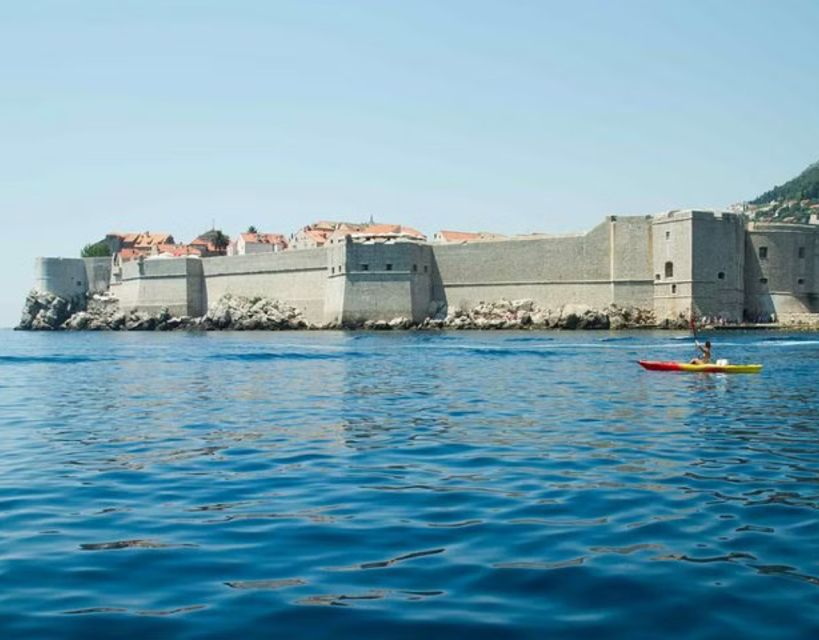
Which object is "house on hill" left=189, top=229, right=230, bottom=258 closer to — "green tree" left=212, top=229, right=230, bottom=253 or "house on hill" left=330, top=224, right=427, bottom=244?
"green tree" left=212, top=229, right=230, bottom=253

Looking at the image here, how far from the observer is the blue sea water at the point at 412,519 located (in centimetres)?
407

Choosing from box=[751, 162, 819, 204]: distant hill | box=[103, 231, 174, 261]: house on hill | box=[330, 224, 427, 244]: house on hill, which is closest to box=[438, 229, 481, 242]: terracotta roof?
box=[330, 224, 427, 244]: house on hill

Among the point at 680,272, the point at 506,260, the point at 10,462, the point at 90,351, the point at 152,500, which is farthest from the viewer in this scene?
the point at 506,260

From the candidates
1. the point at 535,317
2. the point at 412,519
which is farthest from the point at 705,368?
the point at 535,317

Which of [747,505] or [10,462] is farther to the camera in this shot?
[10,462]

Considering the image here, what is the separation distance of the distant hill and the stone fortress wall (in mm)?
106622

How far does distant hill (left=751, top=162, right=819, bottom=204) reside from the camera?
5645 inches

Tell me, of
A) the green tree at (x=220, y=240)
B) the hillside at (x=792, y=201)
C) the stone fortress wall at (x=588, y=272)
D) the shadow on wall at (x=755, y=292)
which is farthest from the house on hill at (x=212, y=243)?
the hillside at (x=792, y=201)

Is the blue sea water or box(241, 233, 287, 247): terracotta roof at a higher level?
box(241, 233, 287, 247): terracotta roof

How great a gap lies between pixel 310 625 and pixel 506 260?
4506cm

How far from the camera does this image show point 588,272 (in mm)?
45969

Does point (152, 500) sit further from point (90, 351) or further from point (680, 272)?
point (680, 272)

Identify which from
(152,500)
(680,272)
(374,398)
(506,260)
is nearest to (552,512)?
(152,500)

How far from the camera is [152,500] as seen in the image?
21.6 ft
